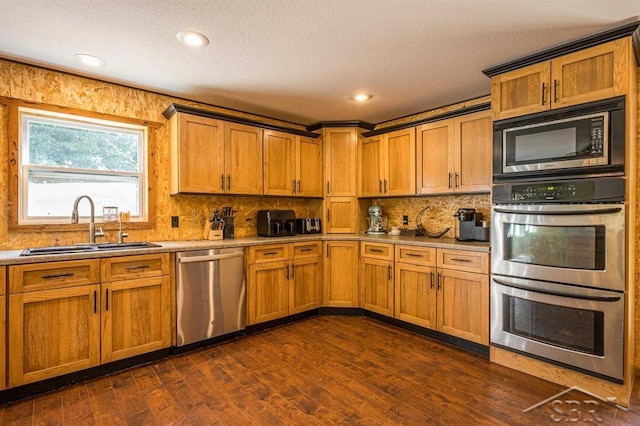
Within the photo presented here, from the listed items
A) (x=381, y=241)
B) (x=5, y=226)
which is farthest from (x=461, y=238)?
(x=5, y=226)

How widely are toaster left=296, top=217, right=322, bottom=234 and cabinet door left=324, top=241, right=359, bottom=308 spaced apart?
37cm

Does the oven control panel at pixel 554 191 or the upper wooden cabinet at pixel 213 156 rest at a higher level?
the upper wooden cabinet at pixel 213 156

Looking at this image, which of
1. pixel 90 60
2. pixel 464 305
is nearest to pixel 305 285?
pixel 464 305

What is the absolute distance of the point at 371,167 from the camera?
14.1 feet

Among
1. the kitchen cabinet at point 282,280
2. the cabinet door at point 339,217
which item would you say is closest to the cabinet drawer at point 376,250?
the cabinet door at point 339,217

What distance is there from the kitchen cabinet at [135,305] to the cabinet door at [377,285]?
216 centimetres

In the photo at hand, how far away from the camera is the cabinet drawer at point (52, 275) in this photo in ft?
7.32

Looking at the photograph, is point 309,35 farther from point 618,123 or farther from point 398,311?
point 398,311

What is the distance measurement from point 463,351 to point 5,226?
4.02 meters

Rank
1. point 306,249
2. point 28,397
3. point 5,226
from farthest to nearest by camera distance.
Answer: point 306,249 → point 5,226 → point 28,397

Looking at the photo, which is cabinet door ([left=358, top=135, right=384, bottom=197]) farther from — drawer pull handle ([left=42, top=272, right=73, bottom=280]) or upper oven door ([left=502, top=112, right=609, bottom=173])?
drawer pull handle ([left=42, top=272, right=73, bottom=280])

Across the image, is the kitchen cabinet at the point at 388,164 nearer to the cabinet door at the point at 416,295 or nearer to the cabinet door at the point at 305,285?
the cabinet door at the point at 416,295

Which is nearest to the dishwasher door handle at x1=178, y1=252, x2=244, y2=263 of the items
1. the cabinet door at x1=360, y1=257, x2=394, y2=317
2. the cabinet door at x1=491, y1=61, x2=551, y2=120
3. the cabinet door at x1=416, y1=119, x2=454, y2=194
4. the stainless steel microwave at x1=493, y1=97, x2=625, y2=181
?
the cabinet door at x1=360, y1=257, x2=394, y2=317

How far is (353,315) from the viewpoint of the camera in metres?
4.02
